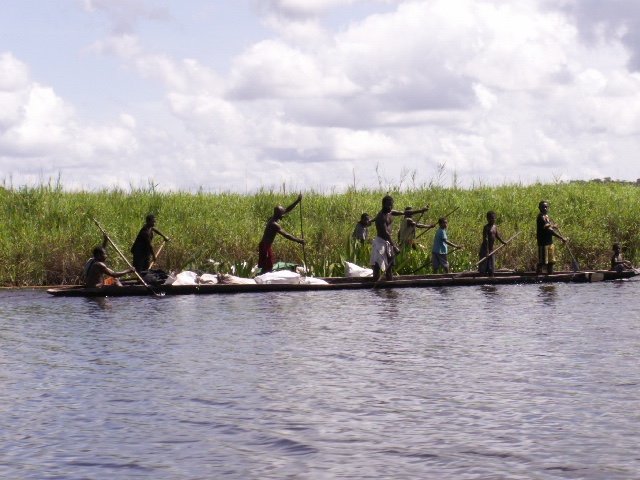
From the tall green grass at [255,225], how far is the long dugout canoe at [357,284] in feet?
4.03

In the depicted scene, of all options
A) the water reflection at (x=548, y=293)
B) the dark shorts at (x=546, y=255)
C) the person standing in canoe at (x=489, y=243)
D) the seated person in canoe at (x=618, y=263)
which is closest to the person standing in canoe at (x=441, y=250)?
the person standing in canoe at (x=489, y=243)

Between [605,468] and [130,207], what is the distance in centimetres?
1683

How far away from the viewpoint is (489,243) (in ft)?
64.0

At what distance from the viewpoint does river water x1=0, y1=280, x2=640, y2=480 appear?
7234 mm

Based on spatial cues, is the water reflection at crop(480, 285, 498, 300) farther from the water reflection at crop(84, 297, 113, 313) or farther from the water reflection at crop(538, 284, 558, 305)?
the water reflection at crop(84, 297, 113, 313)

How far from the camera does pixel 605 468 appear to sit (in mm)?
6922

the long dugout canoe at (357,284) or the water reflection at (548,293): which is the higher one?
the long dugout canoe at (357,284)

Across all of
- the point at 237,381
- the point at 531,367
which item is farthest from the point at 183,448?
the point at 531,367

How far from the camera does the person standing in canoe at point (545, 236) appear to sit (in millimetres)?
19348

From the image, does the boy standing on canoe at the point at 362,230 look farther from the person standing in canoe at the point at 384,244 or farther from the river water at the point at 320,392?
the river water at the point at 320,392

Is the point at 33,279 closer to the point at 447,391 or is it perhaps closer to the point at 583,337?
the point at 583,337

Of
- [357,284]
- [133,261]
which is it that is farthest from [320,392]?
[133,261]

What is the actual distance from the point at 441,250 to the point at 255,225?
4.21m

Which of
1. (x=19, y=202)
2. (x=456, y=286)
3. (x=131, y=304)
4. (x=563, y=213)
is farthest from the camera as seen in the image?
(x=563, y=213)
